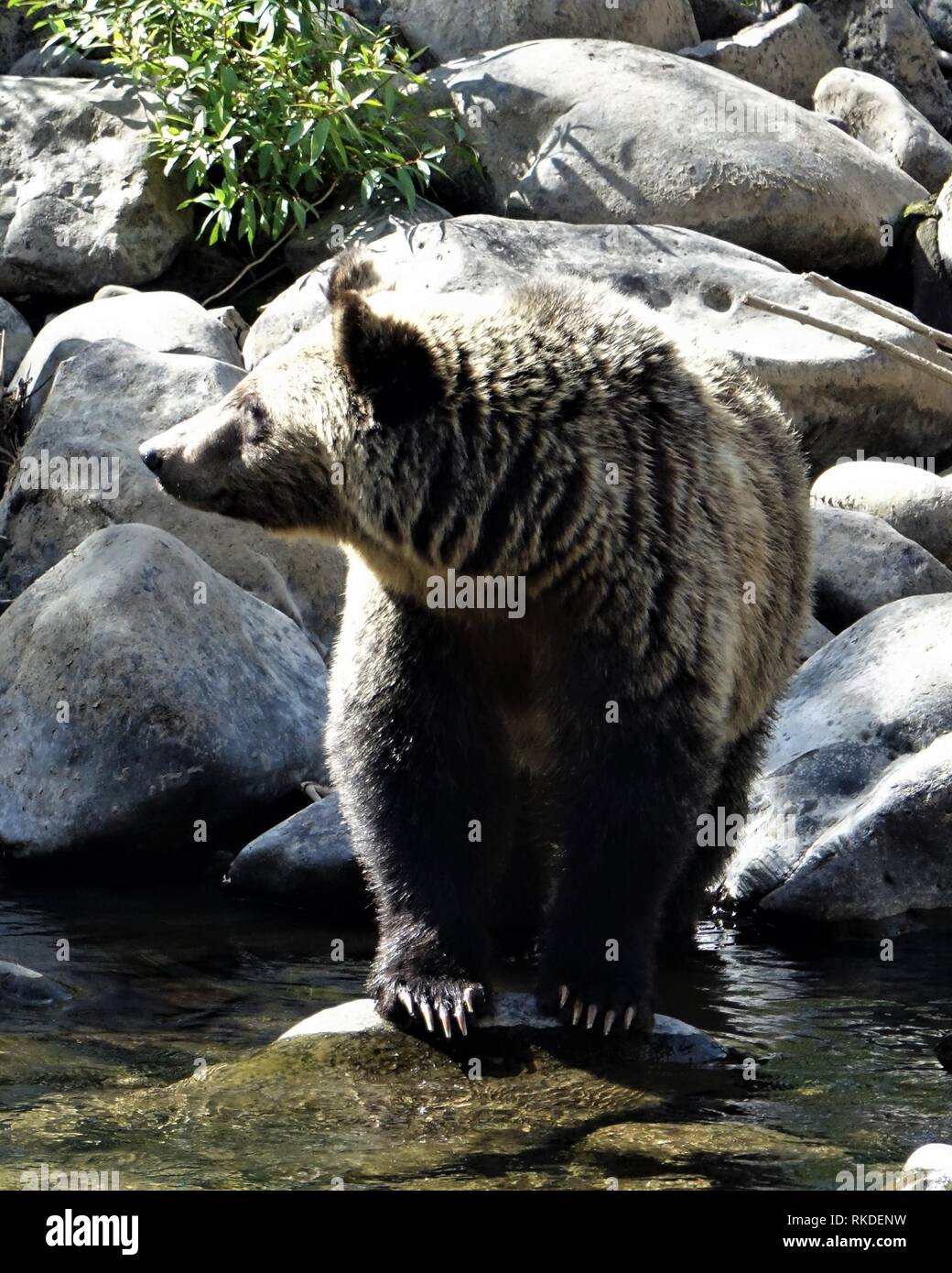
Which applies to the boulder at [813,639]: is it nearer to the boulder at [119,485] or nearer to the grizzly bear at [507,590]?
the boulder at [119,485]

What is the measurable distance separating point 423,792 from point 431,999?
2.16ft

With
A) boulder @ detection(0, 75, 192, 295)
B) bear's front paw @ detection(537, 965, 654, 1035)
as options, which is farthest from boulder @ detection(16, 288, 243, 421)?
bear's front paw @ detection(537, 965, 654, 1035)

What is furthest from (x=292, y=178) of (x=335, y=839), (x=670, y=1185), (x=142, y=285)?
(x=670, y=1185)

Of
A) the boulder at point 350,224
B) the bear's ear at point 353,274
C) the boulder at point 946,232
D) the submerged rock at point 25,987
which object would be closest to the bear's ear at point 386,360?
the bear's ear at point 353,274

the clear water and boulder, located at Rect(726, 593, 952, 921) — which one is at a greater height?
boulder, located at Rect(726, 593, 952, 921)

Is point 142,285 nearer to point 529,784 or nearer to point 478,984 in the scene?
point 529,784

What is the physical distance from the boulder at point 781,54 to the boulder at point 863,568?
24.2 feet

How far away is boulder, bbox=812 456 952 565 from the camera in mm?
11000

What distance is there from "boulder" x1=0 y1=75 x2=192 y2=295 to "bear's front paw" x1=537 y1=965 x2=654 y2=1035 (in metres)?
9.09

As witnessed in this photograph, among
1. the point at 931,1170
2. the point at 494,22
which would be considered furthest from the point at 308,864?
the point at 494,22

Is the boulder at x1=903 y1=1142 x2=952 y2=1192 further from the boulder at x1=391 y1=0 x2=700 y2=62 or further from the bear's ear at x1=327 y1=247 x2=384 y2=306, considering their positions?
the boulder at x1=391 y1=0 x2=700 y2=62

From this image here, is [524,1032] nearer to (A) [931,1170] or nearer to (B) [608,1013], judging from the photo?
(B) [608,1013]

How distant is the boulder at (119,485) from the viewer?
9906mm
